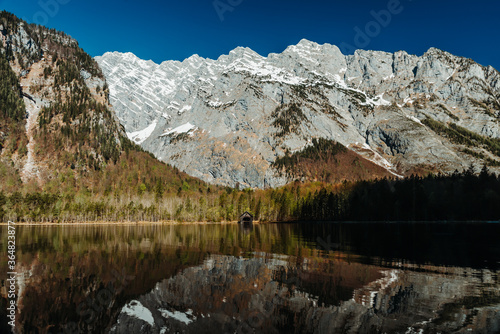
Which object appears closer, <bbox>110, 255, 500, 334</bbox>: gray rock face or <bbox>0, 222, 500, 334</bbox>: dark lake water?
<bbox>110, 255, 500, 334</bbox>: gray rock face

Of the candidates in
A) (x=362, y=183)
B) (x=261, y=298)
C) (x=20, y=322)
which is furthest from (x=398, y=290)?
(x=362, y=183)

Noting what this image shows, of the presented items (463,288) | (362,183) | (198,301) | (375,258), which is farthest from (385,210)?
(198,301)

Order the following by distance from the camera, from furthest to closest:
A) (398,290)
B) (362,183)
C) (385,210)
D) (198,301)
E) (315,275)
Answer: (362,183) → (385,210) → (315,275) → (398,290) → (198,301)

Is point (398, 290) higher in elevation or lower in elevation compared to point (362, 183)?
lower

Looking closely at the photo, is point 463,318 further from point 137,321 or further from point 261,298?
point 137,321

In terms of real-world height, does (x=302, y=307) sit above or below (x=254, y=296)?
above

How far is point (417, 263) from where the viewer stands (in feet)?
123

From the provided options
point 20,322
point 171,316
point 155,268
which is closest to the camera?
point 20,322

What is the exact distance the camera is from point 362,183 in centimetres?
19462

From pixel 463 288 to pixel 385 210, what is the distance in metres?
156

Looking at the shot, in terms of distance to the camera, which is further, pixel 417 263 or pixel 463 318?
pixel 417 263

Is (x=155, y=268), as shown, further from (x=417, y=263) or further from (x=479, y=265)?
(x=479, y=265)

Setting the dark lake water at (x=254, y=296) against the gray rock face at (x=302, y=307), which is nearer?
the gray rock face at (x=302, y=307)

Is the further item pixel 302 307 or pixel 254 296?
pixel 254 296
